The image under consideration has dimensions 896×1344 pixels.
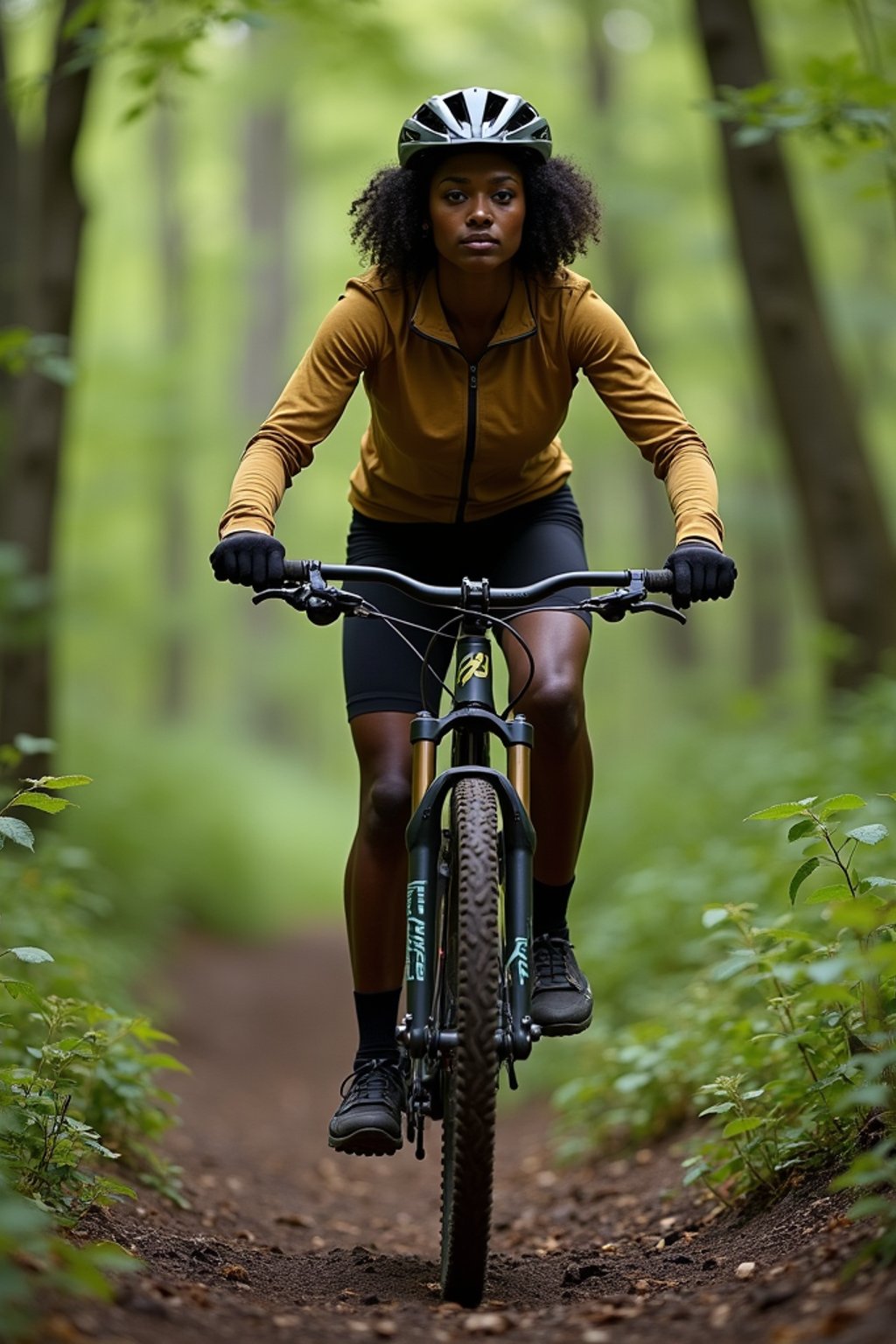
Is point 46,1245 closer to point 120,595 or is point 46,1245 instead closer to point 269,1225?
point 269,1225

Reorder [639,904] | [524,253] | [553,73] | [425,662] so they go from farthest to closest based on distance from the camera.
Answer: [553,73] → [639,904] → [524,253] → [425,662]

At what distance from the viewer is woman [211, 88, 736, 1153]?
151 inches

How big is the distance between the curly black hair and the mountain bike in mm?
978

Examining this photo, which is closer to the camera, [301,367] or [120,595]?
[301,367]

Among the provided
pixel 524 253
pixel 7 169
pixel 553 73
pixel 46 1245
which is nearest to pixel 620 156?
pixel 553 73

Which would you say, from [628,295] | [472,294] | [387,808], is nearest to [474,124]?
[472,294]

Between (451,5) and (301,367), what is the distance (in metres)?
19.6

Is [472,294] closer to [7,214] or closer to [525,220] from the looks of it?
[525,220]

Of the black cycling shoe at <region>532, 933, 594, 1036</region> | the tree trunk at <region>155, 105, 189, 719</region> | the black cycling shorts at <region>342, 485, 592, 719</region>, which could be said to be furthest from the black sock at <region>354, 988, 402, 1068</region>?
the tree trunk at <region>155, 105, 189, 719</region>

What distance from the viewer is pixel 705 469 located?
3828mm

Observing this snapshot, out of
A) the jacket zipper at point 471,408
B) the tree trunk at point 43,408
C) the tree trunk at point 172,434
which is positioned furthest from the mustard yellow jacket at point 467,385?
the tree trunk at point 172,434

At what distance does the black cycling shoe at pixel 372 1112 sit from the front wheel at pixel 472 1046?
0.36m

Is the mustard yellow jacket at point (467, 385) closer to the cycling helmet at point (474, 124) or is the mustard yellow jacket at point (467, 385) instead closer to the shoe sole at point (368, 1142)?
the cycling helmet at point (474, 124)

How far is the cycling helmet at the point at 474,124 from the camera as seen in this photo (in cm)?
384
